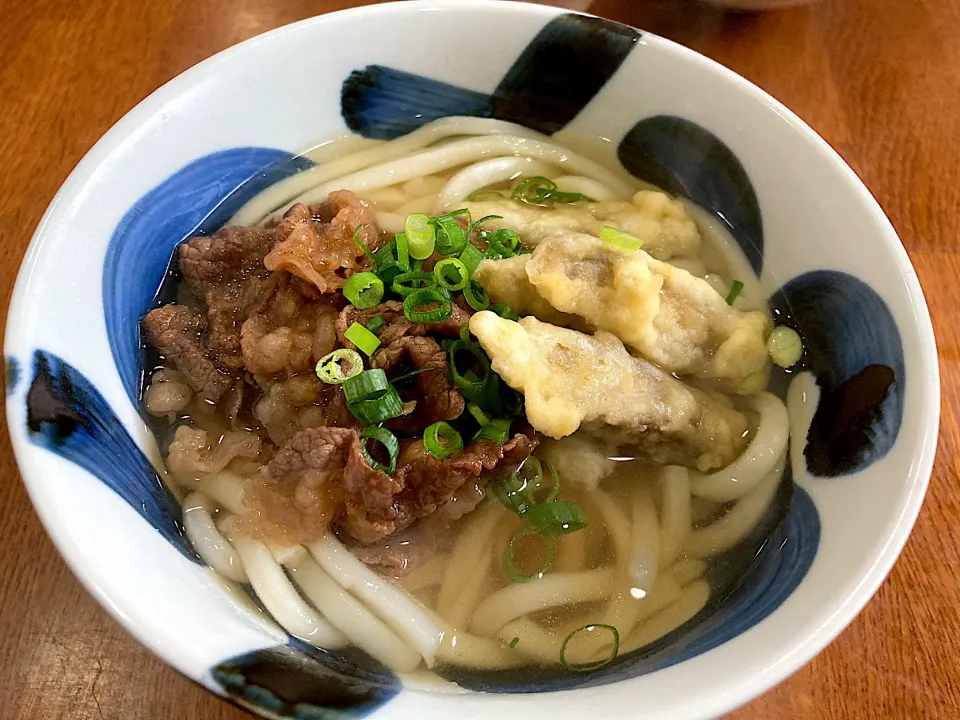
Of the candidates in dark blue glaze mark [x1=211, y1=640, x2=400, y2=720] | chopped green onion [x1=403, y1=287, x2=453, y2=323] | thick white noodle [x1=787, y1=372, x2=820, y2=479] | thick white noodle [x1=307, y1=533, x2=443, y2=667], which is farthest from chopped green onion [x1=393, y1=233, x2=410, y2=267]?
thick white noodle [x1=787, y1=372, x2=820, y2=479]

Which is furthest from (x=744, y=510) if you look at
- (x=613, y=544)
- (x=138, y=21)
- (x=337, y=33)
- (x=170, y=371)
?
(x=138, y=21)

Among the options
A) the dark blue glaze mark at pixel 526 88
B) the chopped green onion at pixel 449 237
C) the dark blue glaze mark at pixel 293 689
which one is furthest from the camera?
the dark blue glaze mark at pixel 526 88

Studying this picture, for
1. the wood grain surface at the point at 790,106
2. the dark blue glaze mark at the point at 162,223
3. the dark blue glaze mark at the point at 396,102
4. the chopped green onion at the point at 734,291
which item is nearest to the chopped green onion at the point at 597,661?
the wood grain surface at the point at 790,106

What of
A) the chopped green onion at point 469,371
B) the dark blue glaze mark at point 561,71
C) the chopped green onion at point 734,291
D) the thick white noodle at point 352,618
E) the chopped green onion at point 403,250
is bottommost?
the thick white noodle at point 352,618

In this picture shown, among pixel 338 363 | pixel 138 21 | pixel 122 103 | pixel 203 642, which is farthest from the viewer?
pixel 138 21

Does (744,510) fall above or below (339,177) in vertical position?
below

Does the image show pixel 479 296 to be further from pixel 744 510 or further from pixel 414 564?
pixel 744 510

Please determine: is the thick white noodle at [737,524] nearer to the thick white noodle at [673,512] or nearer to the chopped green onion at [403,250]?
the thick white noodle at [673,512]
